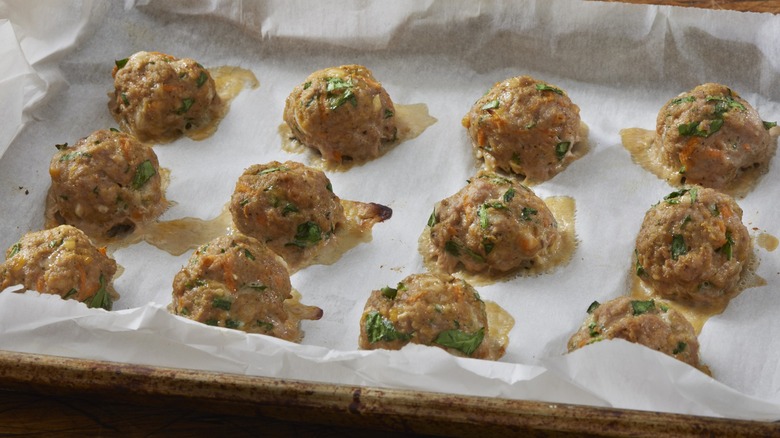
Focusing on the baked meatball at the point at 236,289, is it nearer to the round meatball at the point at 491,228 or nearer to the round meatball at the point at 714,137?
the round meatball at the point at 491,228

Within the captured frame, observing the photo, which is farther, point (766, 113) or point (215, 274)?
point (766, 113)

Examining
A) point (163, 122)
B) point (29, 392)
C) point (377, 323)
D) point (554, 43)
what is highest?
point (554, 43)

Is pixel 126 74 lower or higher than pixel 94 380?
higher

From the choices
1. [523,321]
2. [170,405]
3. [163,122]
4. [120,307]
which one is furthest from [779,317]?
[163,122]

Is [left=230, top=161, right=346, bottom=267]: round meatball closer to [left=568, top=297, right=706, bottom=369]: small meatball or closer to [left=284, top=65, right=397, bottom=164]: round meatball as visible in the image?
[left=284, top=65, right=397, bottom=164]: round meatball

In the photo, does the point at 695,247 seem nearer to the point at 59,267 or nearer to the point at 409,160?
the point at 409,160

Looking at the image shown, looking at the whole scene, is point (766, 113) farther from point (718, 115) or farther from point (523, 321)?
point (523, 321)
